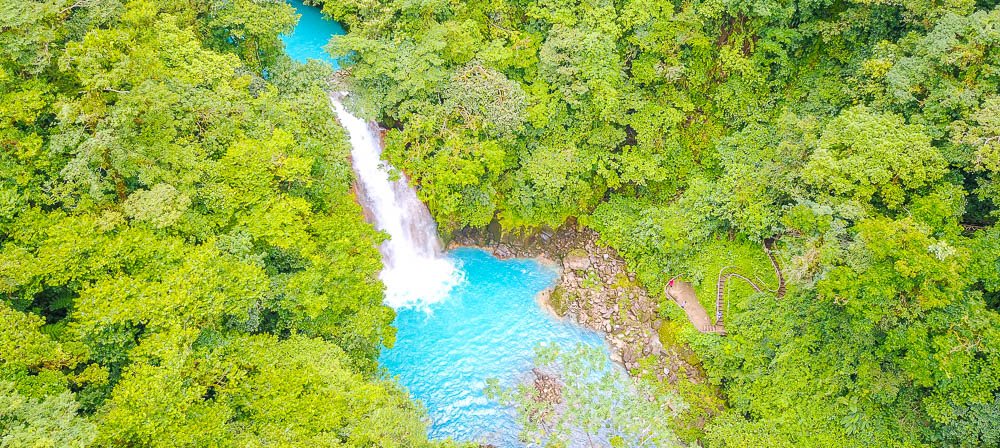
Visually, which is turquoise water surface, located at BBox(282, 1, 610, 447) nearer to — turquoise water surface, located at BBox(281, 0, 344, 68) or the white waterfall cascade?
turquoise water surface, located at BBox(281, 0, 344, 68)

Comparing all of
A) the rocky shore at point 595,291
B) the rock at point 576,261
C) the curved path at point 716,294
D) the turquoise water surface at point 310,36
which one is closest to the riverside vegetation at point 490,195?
the curved path at point 716,294

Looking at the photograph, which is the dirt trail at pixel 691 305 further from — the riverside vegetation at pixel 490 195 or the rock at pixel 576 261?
the rock at pixel 576 261

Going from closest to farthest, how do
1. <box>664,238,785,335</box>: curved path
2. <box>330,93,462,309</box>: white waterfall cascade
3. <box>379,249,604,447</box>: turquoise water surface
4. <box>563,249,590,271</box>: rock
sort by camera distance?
1. <box>379,249,604,447</box>: turquoise water surface
2. <box>664,238,785,335</box>: curved path
3. <box>330,93,462,309</box>: white waterfall cascade
4. <box>563,249,590,271</box>: rock

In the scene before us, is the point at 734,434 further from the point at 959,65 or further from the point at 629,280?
the point at 959,65

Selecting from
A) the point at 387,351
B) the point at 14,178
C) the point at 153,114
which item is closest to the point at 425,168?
the point at 387,351

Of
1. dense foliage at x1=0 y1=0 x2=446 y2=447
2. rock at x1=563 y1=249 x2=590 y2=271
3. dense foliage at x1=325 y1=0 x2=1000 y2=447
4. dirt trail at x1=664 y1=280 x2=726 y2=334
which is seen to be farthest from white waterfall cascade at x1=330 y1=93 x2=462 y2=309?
dirt trail at x1=664 y1=280 x2=726 y2=334

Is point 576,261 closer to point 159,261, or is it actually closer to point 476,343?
point 476,343
